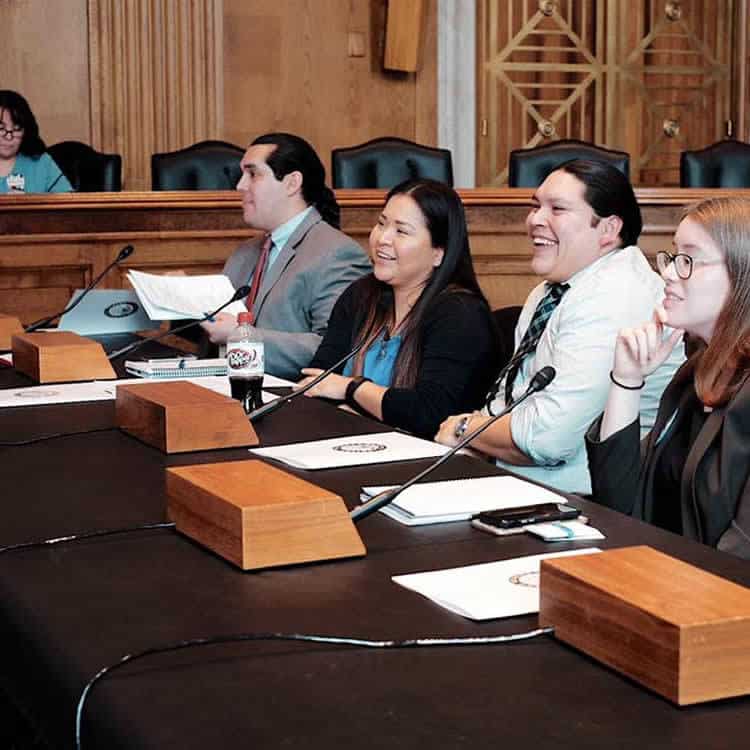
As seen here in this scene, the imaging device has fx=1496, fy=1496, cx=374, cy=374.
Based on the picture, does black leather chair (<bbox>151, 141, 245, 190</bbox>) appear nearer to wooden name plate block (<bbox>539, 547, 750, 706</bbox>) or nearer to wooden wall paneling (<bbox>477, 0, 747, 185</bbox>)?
wooden wall paneling (<bbox>477, 0, 747, 185</bbox>)

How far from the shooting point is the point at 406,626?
63.6 inches

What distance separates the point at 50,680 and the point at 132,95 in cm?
703

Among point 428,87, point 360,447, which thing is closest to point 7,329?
point 360,447

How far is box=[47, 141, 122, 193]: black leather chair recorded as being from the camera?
265 inches

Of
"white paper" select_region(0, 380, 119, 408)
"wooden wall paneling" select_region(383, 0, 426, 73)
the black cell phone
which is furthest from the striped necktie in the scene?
"wooden wall paneling" select_region(383, 0, 426, 73)

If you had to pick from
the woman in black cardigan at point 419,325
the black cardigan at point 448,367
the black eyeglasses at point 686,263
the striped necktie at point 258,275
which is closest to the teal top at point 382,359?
the woman in black cardigan at point 419,325

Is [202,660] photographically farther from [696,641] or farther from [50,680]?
[696,641]

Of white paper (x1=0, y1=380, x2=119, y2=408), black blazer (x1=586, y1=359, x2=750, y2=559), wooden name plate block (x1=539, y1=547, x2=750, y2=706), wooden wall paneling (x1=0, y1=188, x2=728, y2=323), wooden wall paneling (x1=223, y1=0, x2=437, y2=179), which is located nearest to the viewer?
wooden name plate block (x1=539, y1=547, x2=750, y2=706)

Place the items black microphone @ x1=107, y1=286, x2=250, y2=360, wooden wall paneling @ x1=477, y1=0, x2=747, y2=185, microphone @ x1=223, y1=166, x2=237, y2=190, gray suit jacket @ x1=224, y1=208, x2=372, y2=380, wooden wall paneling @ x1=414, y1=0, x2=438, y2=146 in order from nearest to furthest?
black microphone @ x1=107, y1=286, x2=250, y2=360 → gray suit jacket @ x1=224, y1=208, x2=372, y2=380 → microphone @ x1=223, y1=166, x2=237, y2=190 → wooden wall paneling @ x1=414, y1=0, x2=438, y2=146 → wooden wall paneling @ x1=477, y1=0, x2=747, y2=185

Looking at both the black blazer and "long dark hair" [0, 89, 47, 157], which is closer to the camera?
the black blazer

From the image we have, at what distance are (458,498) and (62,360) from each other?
161 centimetres

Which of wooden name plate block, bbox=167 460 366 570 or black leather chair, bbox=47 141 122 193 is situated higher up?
black leather chair, bbox=47 141 122 193

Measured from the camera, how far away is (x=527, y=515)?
80.4 inches

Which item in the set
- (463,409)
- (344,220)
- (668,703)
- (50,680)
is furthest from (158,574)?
(344,220)
